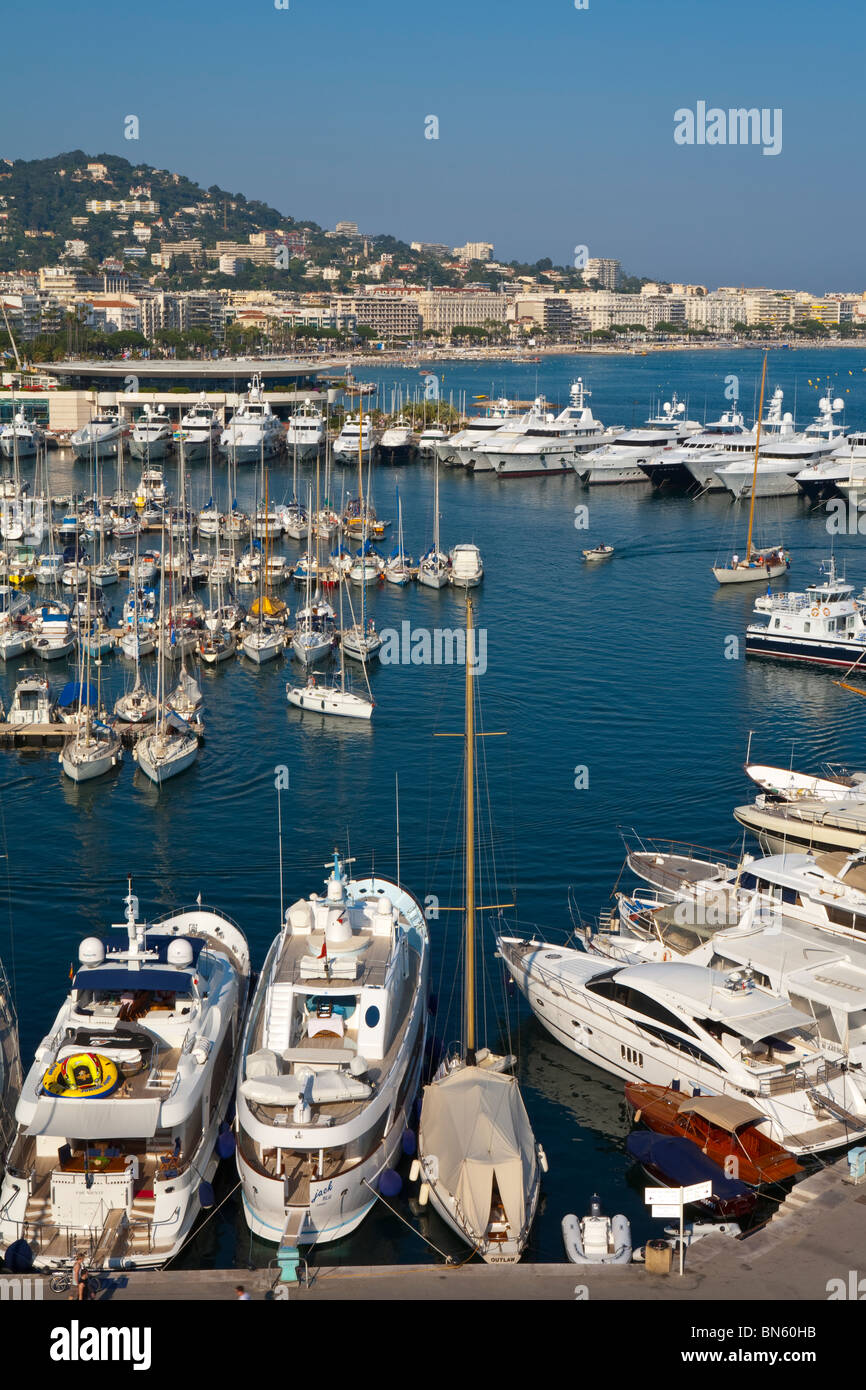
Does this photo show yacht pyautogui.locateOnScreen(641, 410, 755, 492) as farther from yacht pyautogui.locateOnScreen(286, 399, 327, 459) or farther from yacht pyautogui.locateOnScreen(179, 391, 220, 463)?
yacht pyautogui.locateOnScreen(179, 391, 220, 463)

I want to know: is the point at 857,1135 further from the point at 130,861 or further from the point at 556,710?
the point at 556,710

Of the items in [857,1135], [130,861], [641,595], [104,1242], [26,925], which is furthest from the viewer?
[641,595]

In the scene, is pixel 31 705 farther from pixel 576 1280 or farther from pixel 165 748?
pixel 576 1280

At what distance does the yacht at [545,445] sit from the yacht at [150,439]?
691 inches

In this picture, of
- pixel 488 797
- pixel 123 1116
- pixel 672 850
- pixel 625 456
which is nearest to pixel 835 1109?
pixel 123 1116

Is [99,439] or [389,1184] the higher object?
[99,439]

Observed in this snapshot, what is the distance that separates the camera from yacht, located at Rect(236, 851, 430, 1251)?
45.4ft

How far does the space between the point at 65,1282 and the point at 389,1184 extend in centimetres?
334

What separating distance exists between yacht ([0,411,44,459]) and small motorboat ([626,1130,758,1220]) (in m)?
66.9

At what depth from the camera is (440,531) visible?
2419 inches

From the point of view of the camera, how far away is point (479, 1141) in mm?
14109

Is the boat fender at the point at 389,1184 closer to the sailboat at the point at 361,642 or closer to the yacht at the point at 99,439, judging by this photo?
the sailboat at the point at 361,642
